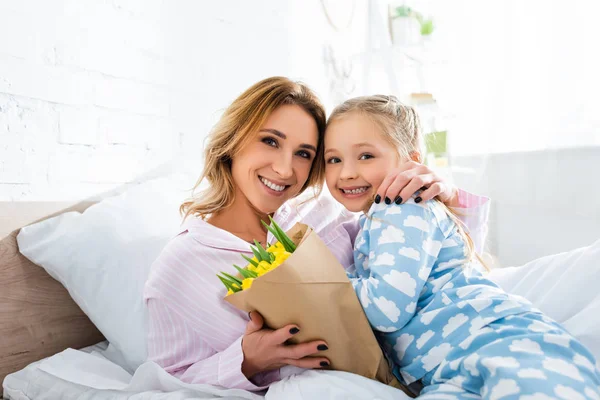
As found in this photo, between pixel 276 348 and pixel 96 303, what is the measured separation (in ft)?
2.03

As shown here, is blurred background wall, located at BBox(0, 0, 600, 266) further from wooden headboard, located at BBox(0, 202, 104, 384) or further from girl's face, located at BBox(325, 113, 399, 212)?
girl's face, located at BBox(325, 113, 399, 212)

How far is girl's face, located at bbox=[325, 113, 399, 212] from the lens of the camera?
1231 millimetres

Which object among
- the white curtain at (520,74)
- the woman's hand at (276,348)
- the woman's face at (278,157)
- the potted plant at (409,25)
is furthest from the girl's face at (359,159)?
the potted plant at (409,25)

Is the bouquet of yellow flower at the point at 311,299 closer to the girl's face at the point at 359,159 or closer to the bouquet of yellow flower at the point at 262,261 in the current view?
the bouquet of yellow flower at the point at 262,261

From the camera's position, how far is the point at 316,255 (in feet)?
3.14

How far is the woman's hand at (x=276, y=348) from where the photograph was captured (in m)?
0.96

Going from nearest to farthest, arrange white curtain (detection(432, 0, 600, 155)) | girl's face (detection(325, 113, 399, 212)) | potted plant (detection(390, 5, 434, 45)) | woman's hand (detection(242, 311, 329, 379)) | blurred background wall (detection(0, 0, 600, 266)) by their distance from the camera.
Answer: woman's hand (detection(242, 311, 329, 379)) < girl's face (detection(325, 113, 399, 212)) < blurred background wall (detection(0, 0, 600, 266)) < white curtain (detection(432, 0, 600, 155)) < potted plant (detection(390, 5, 434, 45))

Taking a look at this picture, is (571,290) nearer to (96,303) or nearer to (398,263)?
(398,263)

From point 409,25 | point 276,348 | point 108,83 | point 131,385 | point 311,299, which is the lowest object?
point 131,385

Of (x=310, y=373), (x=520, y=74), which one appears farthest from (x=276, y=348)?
(x=520, y=74)

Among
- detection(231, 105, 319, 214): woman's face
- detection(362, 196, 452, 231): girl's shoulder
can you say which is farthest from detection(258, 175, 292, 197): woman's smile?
detection(362, 196, 452, 231): girl's shoulder

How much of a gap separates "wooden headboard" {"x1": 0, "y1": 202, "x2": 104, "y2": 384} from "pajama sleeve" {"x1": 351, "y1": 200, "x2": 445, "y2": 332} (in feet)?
2.86

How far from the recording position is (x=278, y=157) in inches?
52.8

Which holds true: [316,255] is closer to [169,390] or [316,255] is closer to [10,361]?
[169,390]
